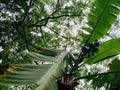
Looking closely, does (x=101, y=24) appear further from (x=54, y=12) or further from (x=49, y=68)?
(x=54, y=12)

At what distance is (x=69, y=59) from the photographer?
3.84 meters

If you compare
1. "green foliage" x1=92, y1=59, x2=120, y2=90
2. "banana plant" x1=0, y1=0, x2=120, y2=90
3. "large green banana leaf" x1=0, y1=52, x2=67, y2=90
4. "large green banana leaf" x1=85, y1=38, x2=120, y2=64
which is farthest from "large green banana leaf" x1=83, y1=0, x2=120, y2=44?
"large green banana leaf" x1=0, y1=52, x2=67, y2=90

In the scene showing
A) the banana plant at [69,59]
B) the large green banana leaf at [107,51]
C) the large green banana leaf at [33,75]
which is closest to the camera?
the large green banana leaf at [33,75]

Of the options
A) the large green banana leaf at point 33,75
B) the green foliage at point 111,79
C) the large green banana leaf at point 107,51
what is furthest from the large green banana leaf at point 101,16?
the large green banana leaf at point 33,75

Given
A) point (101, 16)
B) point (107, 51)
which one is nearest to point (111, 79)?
point (107, 51)

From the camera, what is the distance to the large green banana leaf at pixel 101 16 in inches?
205

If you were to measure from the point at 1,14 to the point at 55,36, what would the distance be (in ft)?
14.4

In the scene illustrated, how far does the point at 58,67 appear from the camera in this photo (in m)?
2.94

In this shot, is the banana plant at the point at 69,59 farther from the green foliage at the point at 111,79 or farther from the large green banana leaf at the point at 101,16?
the green foliage at the point at 111,79

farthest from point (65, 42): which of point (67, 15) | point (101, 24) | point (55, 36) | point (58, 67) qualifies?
point (58, 67)

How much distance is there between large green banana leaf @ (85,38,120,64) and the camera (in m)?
5.11

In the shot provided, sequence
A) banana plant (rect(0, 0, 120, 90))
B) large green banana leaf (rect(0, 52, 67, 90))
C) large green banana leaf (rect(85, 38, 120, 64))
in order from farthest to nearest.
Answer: large green banana leaf (rect(85, 38, 120, 64))
banana plant (rect(0, 0, 120, 90))
large green banana leaf (rect(0, 52, 67, 90))

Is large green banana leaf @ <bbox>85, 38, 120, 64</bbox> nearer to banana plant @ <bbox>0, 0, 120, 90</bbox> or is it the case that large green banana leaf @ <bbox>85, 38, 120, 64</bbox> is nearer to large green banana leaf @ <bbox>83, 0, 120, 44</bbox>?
banana plant @ <bbox>0, 0, 120, 90</bbox>

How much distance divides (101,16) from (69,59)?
1.72 metres
